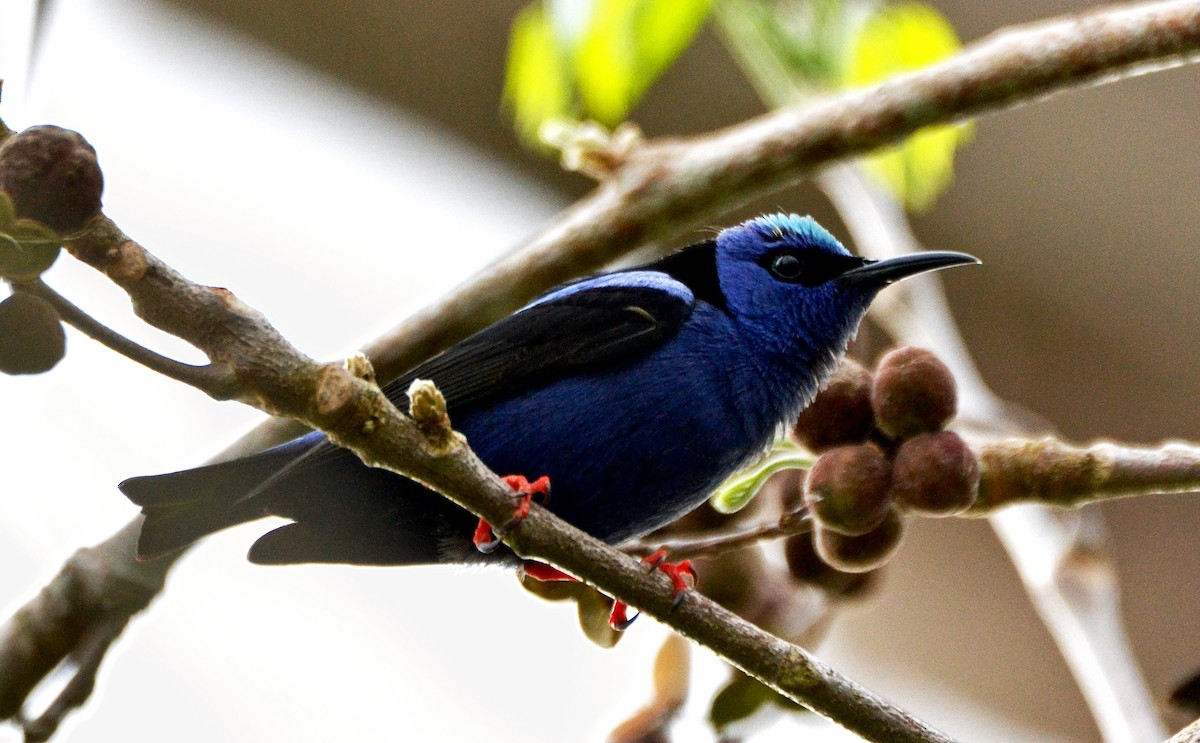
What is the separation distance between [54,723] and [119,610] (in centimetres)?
23

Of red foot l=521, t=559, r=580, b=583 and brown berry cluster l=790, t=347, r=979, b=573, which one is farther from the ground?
brown berry cluster l=790, t=347, r=979, b=573

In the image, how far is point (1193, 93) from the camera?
4.35 meters

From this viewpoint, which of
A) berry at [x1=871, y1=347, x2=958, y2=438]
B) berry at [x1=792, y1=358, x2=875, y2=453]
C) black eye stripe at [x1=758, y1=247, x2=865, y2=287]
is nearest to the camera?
berry at [x1=871, y1=347, x2=958, y2=438]

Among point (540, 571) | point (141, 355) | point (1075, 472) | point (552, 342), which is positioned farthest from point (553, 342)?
point (141, 355)

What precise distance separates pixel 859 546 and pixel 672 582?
1.04ft

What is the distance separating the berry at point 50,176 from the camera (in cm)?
119

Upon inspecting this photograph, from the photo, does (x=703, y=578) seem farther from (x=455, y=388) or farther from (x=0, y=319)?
(x=0, y=319)

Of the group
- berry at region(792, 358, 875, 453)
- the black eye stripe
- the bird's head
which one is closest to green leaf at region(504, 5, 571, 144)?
the bird's head

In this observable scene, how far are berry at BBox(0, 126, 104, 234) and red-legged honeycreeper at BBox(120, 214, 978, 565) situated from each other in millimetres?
700

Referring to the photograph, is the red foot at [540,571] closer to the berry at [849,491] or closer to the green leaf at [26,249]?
the berry at [849,491]

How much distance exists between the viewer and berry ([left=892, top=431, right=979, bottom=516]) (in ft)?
5.39

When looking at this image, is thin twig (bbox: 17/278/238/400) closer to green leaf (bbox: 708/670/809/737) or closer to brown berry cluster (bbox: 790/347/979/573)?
brown berry cluster (bbox: 790/347/979/573)

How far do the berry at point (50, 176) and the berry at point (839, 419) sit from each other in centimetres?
107

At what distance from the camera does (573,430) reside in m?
2.12
